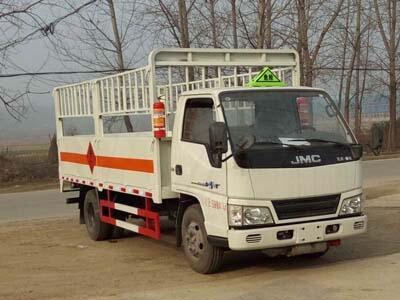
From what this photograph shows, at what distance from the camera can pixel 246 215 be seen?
22.6 feet

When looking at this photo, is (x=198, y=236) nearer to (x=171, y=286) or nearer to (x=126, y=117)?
(x=171, y=286)

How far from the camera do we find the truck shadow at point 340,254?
808 centimetres

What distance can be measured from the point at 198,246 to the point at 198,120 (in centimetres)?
152

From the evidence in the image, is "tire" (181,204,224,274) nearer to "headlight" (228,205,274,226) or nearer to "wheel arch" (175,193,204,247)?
"wheel arch" (175,193,204,247)

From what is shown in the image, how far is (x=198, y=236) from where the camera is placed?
7.61 metres

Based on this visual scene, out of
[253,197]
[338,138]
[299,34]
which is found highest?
[299,34]

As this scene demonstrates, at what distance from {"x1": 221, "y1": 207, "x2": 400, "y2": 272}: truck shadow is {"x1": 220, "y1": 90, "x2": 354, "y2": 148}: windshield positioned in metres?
1.68

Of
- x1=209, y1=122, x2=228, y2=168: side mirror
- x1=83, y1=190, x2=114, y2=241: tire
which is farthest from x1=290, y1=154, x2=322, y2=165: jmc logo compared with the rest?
x1=83, y1=190, x2=114, y2=241: tire

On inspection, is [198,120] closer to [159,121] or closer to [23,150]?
[159,121]

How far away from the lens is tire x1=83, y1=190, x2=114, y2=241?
10.4 m

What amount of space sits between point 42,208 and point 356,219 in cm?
955

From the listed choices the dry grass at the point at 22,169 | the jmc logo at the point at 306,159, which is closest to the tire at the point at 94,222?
the jmc logo at the point at 306,159

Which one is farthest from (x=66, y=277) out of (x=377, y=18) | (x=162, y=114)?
(x=377, y=18)

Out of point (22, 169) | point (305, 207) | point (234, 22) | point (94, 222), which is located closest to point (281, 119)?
point (305, 207)
